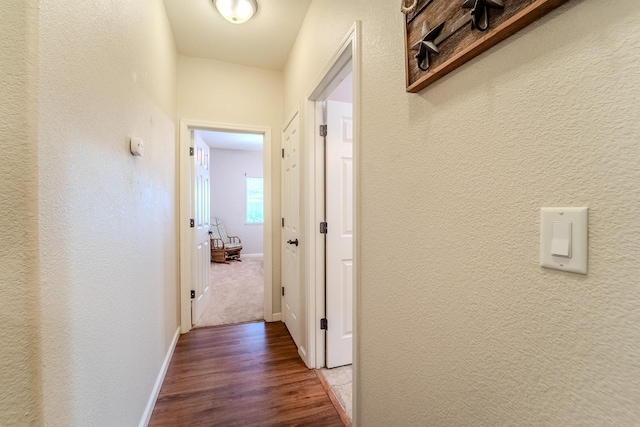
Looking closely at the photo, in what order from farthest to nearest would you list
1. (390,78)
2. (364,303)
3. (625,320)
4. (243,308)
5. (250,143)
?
1. (250,143)
2. (243,308)
3. (364,303)
4. (390,78)
5. (625,320)

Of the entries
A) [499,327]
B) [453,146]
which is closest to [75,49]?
[453,146]

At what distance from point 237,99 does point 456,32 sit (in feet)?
7.94

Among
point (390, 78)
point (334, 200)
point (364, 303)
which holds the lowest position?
point (364, 303)

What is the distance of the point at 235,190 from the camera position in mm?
6492

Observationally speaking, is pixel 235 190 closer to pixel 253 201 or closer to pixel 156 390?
pixel 253 201

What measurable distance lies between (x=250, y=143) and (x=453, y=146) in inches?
221

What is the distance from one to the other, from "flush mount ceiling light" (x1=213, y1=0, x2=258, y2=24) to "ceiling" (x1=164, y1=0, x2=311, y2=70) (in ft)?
0.24

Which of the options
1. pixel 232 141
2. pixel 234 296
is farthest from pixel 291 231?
pixel 232 141

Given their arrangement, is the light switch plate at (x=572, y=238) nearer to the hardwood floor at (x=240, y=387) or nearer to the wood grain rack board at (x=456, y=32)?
the wood grain rack board at (x=456, y=32)

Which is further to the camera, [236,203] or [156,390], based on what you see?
[236,203]

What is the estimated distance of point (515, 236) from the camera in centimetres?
56

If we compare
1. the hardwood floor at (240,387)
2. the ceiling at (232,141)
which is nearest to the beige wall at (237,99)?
the hardwood floor at (240,387)

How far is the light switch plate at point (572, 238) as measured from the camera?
1.51 ft

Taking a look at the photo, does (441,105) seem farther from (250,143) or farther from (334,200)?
(250,143)
